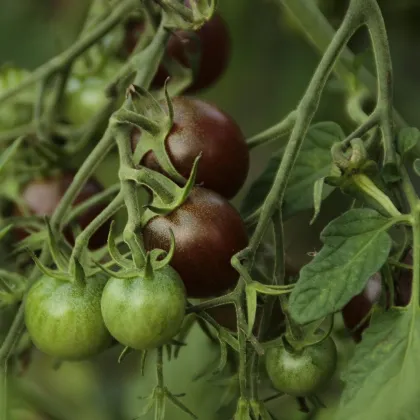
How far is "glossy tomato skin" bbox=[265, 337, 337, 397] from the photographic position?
23.0 inches

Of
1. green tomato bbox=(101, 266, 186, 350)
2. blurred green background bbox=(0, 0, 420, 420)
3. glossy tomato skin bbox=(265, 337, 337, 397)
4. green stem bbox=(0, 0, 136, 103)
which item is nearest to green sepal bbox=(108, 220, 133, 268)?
green tomato bbox=(101, 266, 186, 350)

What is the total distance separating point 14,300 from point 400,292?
0.27 meters

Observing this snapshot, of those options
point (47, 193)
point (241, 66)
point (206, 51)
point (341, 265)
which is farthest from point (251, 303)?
point (241, 66)

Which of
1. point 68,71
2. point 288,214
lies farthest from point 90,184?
point 288,214

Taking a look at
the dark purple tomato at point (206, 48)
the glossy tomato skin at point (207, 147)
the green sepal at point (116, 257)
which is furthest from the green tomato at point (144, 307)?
the dark purple tomato at point (206, 48)

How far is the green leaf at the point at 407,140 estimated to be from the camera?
2.01ft

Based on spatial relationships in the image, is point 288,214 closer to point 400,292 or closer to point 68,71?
point 400,292

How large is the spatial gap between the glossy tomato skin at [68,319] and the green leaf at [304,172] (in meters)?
0.16

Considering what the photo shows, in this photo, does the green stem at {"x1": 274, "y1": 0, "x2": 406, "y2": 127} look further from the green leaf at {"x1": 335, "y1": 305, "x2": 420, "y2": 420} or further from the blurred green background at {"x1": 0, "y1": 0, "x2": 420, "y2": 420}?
the green leaf at {"x1": 335, "y1": 305, "x2": 420, "y2": 420}

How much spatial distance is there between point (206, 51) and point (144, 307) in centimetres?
41

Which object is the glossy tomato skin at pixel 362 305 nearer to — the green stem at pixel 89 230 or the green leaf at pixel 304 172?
the green leaf at pixel 304 172

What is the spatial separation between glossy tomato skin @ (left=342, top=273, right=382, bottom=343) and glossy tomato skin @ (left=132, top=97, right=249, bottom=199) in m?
0.12

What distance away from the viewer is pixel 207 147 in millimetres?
635

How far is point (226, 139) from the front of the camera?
2.13ft
